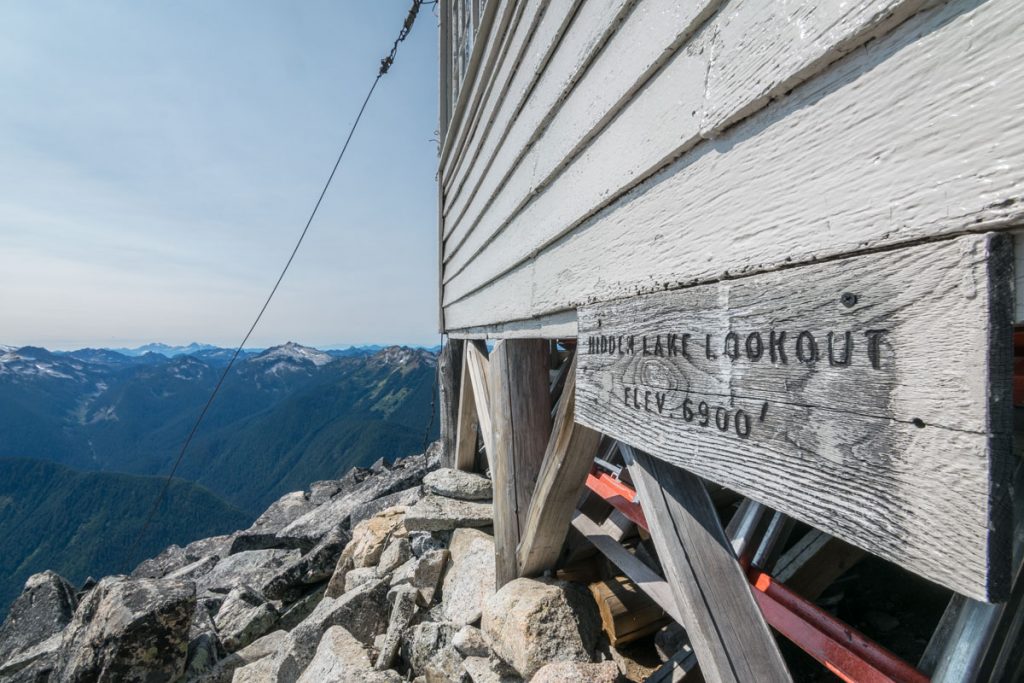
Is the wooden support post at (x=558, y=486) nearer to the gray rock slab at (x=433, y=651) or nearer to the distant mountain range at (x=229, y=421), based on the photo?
the gray rock slab at (x=433, y=651)

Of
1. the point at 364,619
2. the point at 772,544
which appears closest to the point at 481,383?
the point at 364,619

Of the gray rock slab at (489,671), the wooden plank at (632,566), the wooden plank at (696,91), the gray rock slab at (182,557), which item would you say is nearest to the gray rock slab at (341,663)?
the gray rock slab at (489,671)

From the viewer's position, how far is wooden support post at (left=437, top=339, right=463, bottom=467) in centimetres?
582

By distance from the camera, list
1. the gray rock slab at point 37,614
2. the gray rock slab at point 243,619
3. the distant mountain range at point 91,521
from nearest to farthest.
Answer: the gray rock slab at point 243,619
the gray rock slab at point 37,614
the distant mountain range at point 91,521

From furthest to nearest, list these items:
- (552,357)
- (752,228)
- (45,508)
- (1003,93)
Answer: (45,508)
(552,357)
(752,228)
(1003,93)

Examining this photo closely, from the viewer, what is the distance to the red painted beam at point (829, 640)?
1414 mm

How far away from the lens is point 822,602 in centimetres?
286

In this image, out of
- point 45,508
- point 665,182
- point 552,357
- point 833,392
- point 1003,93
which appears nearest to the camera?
point 1003,93

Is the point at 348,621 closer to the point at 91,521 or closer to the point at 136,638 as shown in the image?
the point at 136,638

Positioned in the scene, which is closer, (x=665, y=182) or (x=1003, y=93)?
(x=1003, y=93)

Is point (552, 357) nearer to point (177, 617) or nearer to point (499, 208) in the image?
point (499, 208)

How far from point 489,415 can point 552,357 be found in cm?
238

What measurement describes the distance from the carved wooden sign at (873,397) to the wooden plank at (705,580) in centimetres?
40

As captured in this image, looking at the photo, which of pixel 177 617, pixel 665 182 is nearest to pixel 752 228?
pixel 665 182
